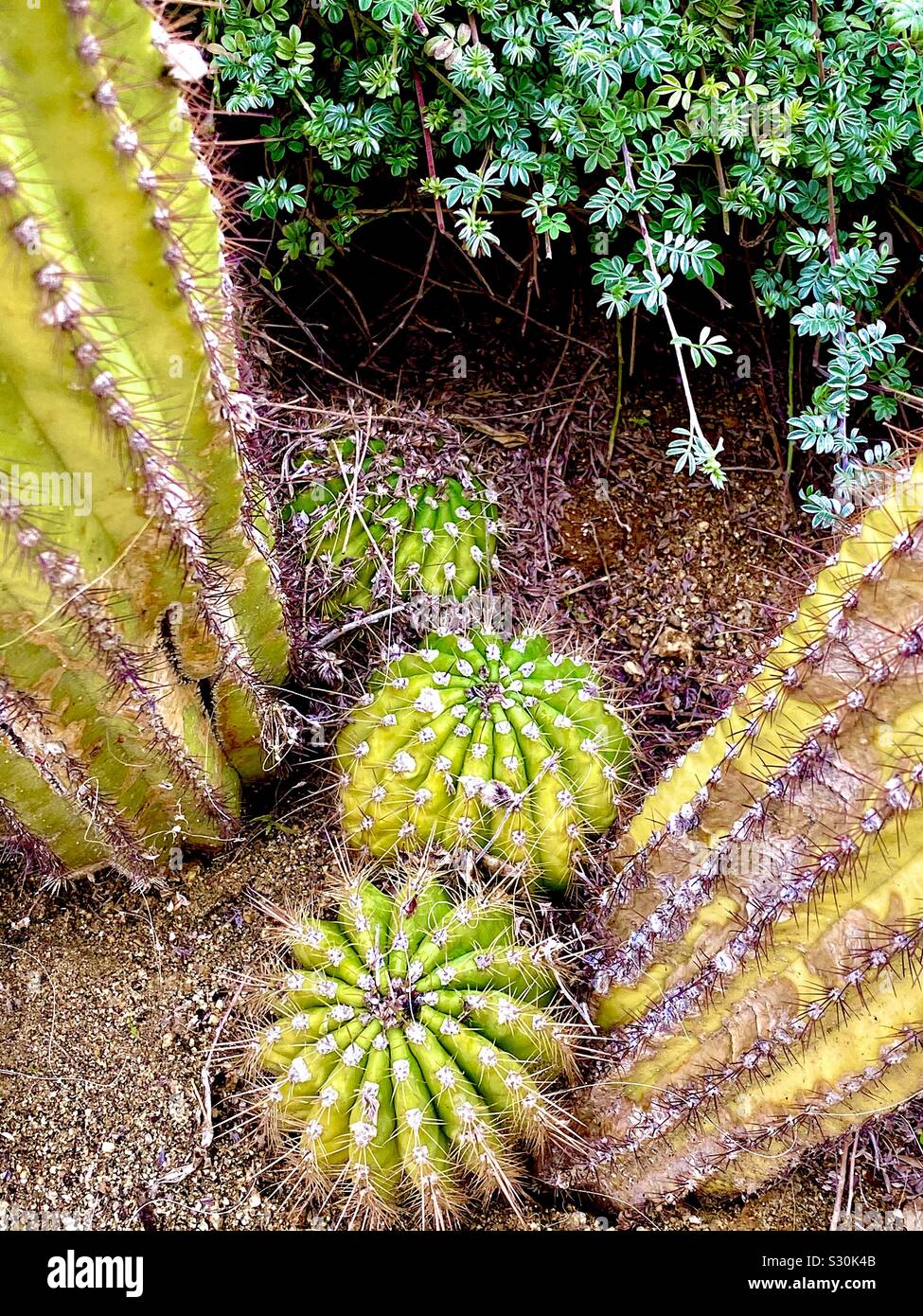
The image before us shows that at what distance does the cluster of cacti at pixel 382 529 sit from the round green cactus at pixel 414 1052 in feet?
2.03

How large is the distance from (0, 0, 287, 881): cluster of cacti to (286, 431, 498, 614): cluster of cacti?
0.25m

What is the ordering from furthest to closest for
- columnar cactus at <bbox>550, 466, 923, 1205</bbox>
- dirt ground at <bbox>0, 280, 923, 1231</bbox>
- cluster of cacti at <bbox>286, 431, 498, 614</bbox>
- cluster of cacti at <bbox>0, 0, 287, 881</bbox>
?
cluster of cacti at <bbox>286, 431, 498, 614</bbox> → dirt ground at <bbox>0, 280, 923, 1231</bbox> → columnar cactus at <bbox>550, 466, 923, 1205</bbox> → cluster of cacti at <bbox>0, 0, 287, 881</bbox>

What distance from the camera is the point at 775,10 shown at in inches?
82.8

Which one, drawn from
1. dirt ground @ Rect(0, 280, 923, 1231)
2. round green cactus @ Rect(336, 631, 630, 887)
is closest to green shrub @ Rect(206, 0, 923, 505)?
dirt ground @ Rect(0, 280, 923, 1231)

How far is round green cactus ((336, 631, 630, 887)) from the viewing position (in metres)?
1.86

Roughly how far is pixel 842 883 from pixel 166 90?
1237 mm

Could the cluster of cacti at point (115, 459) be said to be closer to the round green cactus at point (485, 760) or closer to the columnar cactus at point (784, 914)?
the round green cactus at point (485, 760)

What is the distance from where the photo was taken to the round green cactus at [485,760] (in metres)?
1.86

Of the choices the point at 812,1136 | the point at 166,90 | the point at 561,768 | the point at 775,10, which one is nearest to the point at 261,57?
the point at 166,90

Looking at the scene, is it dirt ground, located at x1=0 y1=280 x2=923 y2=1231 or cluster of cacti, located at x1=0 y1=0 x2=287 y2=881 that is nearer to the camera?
cluster of cacti, located at x1=0 y1=0 x2=287 y2=881

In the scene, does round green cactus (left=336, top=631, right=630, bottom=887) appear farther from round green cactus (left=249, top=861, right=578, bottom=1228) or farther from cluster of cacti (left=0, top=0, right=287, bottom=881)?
cluster of cacti (left=0, top=0, right=287, bottom=881)

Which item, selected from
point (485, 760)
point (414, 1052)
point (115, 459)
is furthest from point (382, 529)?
point (414, 1052)

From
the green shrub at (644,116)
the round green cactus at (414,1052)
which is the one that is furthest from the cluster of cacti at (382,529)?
the round green cactus at (414,1052)
